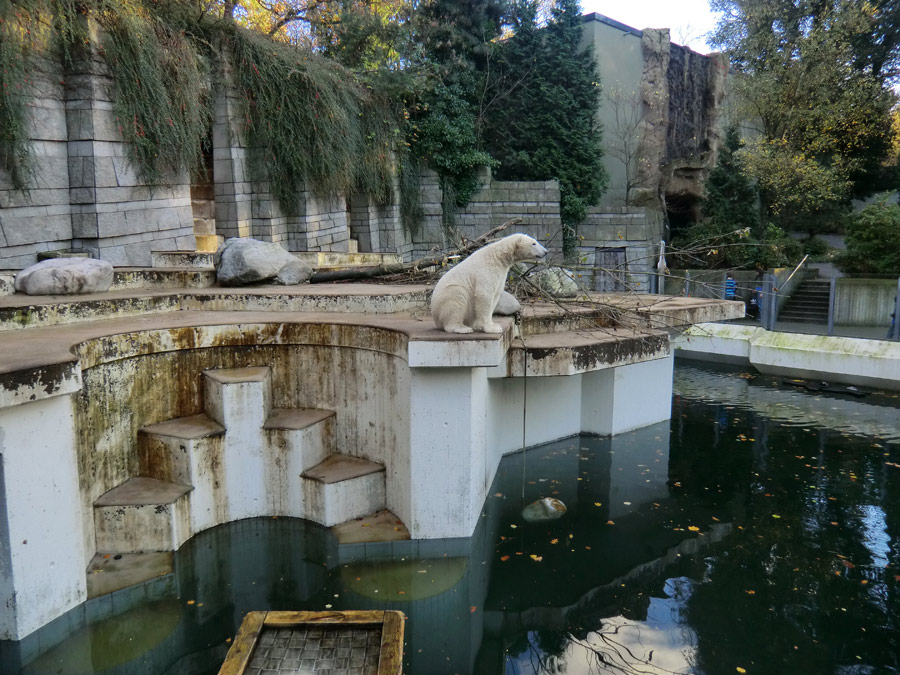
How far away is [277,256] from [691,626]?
5863 mm

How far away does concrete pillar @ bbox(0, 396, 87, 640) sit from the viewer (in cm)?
396

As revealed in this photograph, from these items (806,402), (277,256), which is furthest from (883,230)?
(277,256)

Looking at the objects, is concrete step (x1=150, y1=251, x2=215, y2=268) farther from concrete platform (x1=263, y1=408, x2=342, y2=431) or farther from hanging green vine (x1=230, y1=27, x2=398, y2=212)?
concrete platform (x1=263, y1=408, x2=342, y2=431)

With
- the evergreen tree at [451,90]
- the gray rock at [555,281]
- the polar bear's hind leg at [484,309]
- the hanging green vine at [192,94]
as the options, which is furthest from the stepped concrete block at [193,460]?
the evergreen tree at [451,90]

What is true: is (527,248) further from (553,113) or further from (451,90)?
(553,113)

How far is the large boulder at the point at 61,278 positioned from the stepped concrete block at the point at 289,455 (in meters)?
2.53

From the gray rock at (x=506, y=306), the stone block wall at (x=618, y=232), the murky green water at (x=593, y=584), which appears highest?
the stone block wall at (x=618, y=232)

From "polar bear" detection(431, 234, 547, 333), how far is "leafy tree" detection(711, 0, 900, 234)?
15672mm

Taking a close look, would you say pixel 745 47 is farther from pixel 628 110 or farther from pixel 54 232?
pixel 54 232

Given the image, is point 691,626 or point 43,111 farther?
point 43,111

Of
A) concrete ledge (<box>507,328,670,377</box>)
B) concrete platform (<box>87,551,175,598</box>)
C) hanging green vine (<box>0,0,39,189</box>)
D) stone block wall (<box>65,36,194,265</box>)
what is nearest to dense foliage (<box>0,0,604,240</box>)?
hanging green vine (<box>0,0,39,189</box>)

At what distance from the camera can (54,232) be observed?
8.29 meters

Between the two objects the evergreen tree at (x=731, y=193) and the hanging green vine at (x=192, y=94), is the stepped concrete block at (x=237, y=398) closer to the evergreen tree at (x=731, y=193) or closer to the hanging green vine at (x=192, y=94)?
the hanging green vine at (x=192, y=94)

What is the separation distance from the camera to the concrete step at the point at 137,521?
4.94 metres
